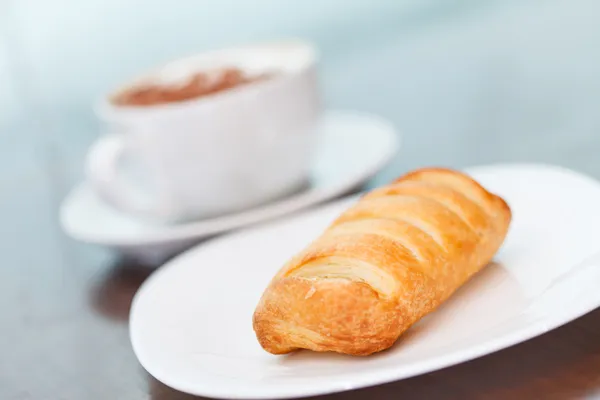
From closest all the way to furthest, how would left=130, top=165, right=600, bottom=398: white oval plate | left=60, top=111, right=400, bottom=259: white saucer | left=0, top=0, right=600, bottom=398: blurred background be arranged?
1. left=130, top=165, right=600, bottom=398: white oval plate
2. left=60, top=111, right=400, bottom=259: white saucer
3. left=0, top=0, right=600, bottom=398: blurred background

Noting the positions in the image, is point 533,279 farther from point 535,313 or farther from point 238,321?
point 238,321

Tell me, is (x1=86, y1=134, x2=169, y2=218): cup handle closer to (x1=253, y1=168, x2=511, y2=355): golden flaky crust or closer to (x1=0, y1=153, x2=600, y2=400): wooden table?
(x1=0, y1=153, x2=600, y2=400): wooden table

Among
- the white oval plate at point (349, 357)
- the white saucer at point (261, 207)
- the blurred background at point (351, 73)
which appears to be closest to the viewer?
the white oval plate at point (349, 357)

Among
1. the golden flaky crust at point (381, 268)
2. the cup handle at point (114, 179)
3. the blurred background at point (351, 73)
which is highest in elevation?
the golden flaky crust at point (381, 268)

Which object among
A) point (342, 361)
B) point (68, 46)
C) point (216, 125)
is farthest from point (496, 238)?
point (68, 46)

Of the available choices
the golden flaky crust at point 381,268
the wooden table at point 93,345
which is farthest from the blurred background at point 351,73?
the golden flaky crust at point 381,268

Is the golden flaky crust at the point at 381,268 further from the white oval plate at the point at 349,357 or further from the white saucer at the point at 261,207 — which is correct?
the white saucer at the point at 261,207

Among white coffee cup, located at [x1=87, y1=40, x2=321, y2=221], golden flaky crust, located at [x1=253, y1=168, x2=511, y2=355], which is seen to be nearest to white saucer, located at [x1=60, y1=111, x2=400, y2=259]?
white coffee cup, located at [x1=87, y1=40, x2=321, y2=221]
